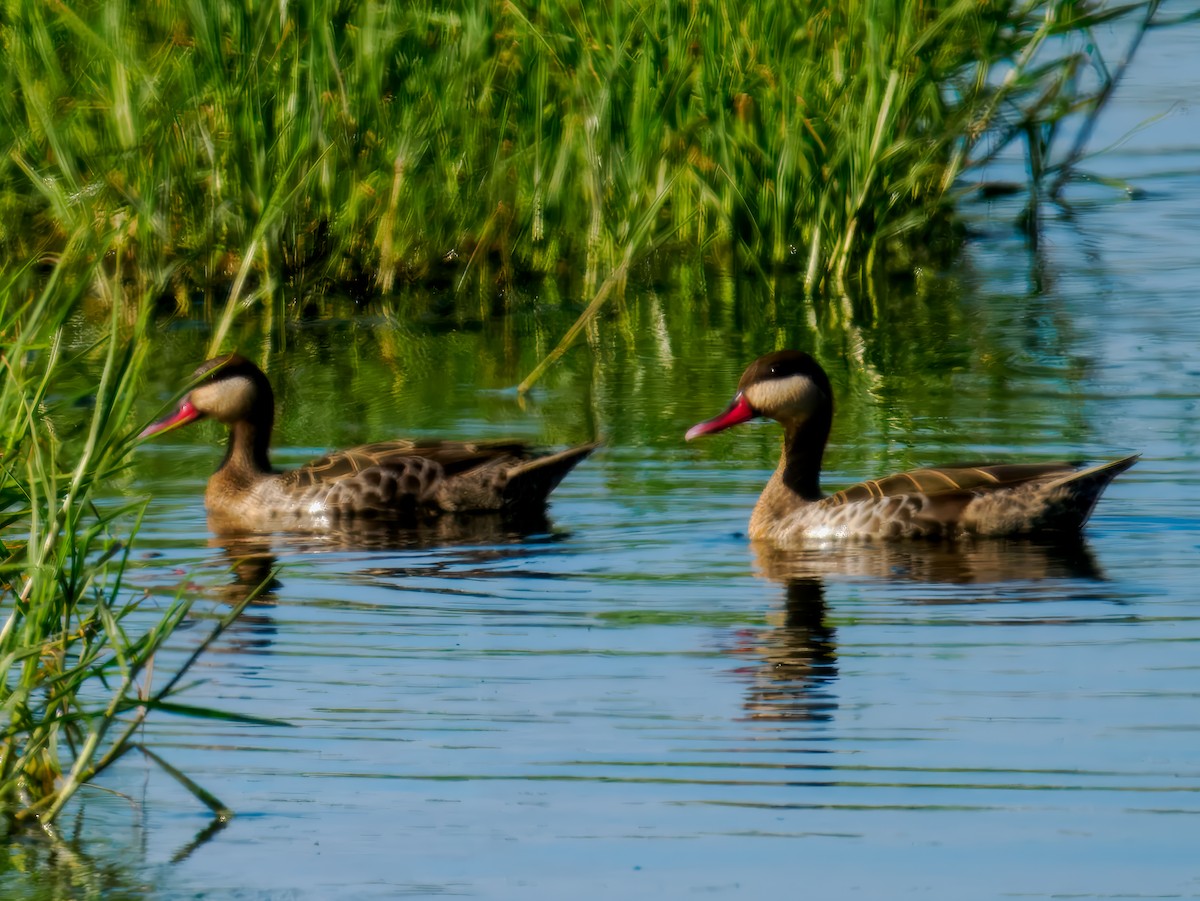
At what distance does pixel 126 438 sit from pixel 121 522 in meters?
3.61

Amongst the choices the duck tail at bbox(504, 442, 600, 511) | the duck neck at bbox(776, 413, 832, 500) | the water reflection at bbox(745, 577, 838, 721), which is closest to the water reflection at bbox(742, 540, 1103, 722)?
the water reflection at bbox(745, 577, 838, 721)

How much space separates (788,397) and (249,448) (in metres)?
2.44

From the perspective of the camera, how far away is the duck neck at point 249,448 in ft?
32.8

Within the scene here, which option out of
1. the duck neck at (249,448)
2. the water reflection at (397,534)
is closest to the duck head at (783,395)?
the water reflection at (397,534)

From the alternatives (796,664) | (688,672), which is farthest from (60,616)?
(796,664)

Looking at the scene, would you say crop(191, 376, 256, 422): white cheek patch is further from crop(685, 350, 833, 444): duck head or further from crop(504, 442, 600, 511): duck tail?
crop(685, 350, 833, 444): duck head

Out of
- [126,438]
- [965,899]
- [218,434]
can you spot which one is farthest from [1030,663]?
[218,434]

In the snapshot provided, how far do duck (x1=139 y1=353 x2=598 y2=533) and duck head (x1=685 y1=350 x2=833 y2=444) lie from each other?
0.64 metres

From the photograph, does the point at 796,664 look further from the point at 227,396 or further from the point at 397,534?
the point at 227,396

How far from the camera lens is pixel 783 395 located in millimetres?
9492

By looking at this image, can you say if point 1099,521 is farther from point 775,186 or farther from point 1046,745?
point 775,186

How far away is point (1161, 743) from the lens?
18.9 feet

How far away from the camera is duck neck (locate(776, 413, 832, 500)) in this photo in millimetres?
9375

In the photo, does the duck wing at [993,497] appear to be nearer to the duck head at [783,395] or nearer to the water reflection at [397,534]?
the duck head at [783,395]
